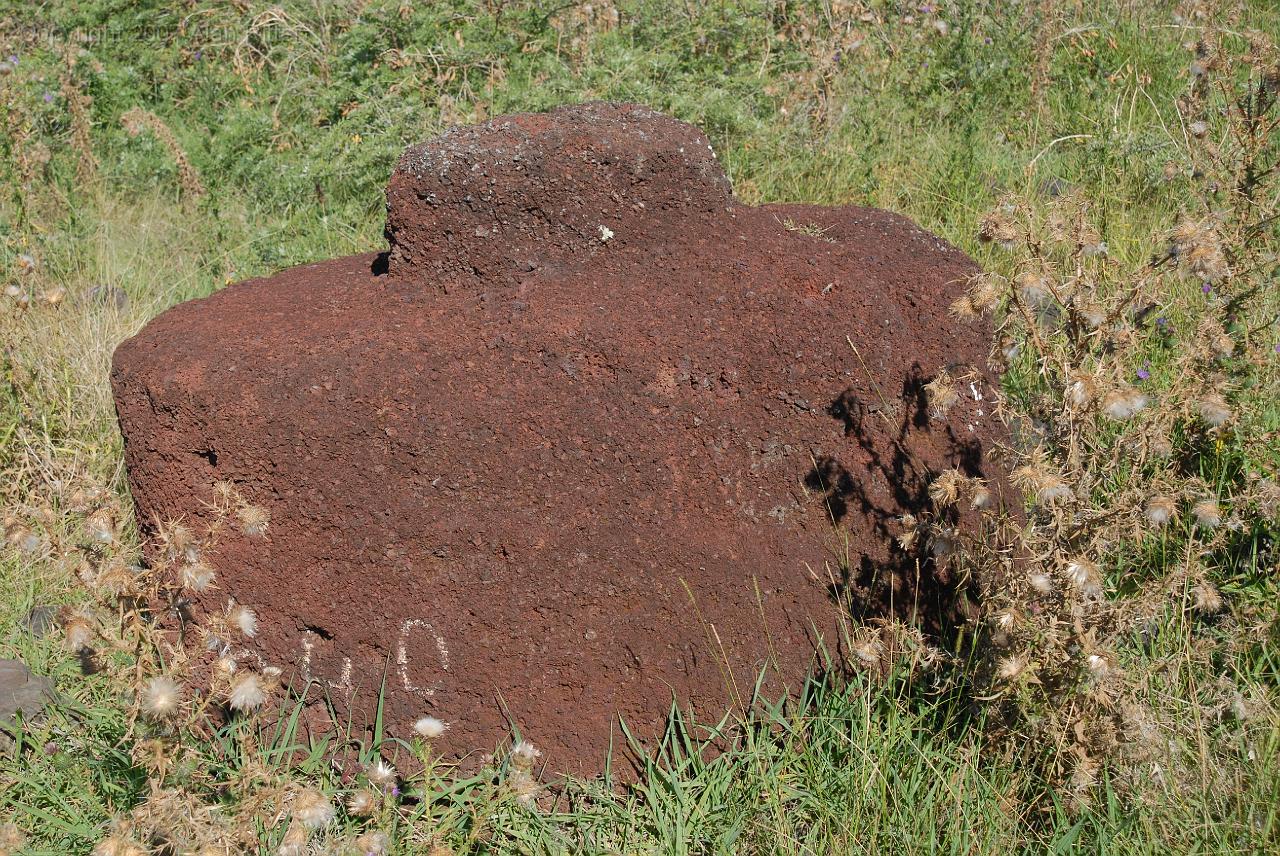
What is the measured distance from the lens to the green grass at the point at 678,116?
2244 mm

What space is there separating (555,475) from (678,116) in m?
2.83

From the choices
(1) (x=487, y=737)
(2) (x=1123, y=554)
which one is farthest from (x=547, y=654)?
(2) (x=1123, y=554)

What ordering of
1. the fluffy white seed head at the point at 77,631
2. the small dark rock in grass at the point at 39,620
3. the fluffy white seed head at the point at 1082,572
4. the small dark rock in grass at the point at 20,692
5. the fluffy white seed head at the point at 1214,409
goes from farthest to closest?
the small dark rock in grass at the point at 39,620 < the small dark rock in grass at the point at 20,692 < the fluffy white seed head at the point at 1214,409 < the fluffy white seed head at the point at 1082,572 < the fluffy white seed head at the point at 77,631

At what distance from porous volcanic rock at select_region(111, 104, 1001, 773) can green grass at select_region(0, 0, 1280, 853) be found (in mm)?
181

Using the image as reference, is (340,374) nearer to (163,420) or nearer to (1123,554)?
(163,420)

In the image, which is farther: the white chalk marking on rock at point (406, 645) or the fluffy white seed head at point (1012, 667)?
the white chalk marking on rock at point (406, 645)

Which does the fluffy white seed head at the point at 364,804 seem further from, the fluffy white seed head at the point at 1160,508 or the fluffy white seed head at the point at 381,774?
the fluffy white seed head at the point at 1160,508

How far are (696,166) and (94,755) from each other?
6.04ft

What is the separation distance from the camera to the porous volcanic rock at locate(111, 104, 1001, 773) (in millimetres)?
2406

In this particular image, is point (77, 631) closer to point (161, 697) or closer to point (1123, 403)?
point (161, 697)

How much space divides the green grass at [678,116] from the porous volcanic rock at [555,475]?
7.1 inches

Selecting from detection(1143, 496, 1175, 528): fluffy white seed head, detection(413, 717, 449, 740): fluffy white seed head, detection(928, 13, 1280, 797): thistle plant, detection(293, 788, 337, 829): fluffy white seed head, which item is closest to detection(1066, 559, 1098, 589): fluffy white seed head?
detection(928, 13, 1280, 797): thistle plant

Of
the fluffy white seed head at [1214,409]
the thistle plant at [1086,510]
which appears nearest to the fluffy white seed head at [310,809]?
the thistle plant at [1086,510]

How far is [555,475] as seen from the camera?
2416 mm
